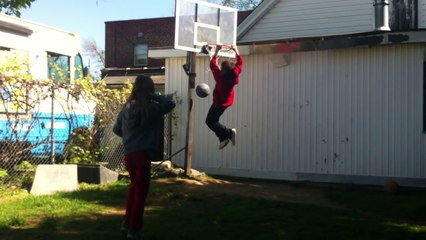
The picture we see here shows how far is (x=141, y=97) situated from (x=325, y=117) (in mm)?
6359

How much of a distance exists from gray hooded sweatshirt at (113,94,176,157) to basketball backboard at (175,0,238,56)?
4362 millimetres

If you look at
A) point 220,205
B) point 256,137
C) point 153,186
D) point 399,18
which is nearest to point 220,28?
point 256,137

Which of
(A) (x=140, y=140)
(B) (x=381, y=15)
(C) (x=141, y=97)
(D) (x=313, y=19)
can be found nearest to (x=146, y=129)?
(A) (x=140, y=140)

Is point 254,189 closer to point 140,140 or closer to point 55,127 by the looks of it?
point 55,127

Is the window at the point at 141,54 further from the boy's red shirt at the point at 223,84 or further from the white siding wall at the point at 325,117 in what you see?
the boy's red shirt at the point at 223,84

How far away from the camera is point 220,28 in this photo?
1105 centimetres

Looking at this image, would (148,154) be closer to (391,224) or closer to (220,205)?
(220,205)

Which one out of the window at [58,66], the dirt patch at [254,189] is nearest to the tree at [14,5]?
the window at [58,66]

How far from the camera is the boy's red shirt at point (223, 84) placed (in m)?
9.77

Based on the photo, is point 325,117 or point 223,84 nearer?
point 223,84

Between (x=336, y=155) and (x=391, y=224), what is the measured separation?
434 centimetres

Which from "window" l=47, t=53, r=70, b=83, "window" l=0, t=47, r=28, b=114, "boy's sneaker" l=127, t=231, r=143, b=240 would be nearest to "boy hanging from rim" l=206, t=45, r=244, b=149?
"window" l=0, t=47, r=28, b=114

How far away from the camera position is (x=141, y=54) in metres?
32.5

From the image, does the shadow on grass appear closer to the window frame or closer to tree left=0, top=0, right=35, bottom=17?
tree left=0, top=0, right=35, bottom=17
